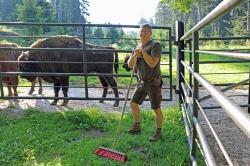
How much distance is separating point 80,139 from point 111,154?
43.7 inches

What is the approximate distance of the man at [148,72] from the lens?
5.30 metres

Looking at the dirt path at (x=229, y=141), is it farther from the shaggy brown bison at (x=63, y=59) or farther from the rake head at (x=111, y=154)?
the shaggy brown bison at (x=63, y=59)

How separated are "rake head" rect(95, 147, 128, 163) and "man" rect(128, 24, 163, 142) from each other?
81cm

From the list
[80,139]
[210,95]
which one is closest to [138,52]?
[80,139]

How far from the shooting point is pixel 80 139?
583cm

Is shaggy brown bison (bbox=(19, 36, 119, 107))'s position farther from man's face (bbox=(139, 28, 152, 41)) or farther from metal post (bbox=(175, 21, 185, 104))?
man's face (bbox=(139, 28, 152, 41))

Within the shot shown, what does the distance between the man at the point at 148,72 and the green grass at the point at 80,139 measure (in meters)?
0.29

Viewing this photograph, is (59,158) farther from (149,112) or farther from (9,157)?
(149,112)

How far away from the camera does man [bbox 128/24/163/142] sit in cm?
530

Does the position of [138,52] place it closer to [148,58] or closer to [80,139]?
[148,58]

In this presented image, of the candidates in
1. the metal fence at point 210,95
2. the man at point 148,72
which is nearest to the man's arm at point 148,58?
the man at point 148,72

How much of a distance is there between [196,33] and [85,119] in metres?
3.71

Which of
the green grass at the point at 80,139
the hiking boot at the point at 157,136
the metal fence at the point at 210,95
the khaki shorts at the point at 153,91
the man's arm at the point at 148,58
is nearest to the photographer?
the metal fence at the point at 210,95

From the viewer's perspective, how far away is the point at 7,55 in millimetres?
9078
